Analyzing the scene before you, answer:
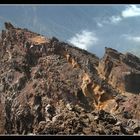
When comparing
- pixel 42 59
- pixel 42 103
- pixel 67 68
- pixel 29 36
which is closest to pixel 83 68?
pixel 67 68

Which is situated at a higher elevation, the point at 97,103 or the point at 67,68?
the point at 67,68

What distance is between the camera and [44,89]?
13.0 m

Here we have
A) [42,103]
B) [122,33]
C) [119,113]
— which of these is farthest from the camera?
[122,33]

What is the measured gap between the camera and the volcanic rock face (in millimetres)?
12719

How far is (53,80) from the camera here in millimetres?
14844

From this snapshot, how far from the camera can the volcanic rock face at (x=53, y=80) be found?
1272 centimetres

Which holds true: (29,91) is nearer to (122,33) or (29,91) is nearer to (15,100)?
(15,100)

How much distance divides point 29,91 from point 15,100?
1.34 meters

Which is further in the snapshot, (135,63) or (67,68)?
(135,63)

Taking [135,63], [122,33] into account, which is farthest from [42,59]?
[122,33]

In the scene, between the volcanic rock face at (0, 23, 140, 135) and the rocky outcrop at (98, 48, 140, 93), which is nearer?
the volcanic rock face at (0, 23, 140, 135)

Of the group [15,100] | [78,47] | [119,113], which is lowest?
[119,113]

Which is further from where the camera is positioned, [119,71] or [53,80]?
[119,71]

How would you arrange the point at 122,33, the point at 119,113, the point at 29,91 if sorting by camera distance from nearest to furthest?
the point at 119,113 → the point at 29,91 → the point at 122,33
